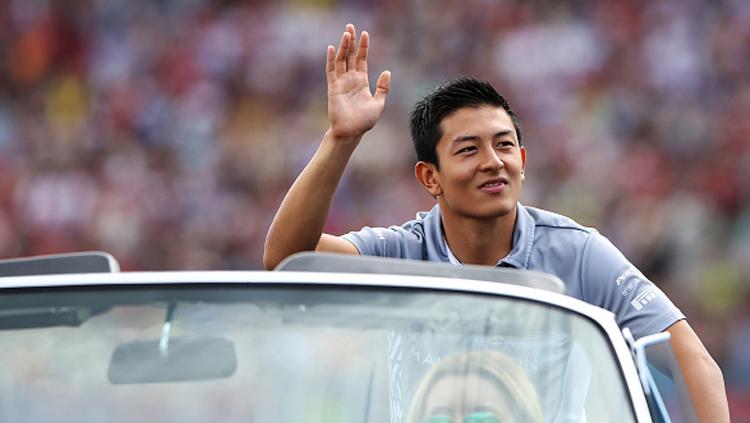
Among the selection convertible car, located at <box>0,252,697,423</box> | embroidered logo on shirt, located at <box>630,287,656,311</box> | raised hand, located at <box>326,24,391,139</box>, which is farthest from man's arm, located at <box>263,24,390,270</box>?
convertible car, located at <box>0,252,697,423</box>

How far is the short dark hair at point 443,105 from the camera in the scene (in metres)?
4.15

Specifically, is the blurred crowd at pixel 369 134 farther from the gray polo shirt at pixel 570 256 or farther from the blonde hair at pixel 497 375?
the blonde hair at pixel 497 375

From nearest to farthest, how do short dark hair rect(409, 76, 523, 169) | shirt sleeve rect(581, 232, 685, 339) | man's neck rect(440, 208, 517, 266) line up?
shirt sleeve rect(581, 232, 685, 339) < man's neck rect(440, 208, 517, 266) < short dark hair rect(409, 76, 523, 169)

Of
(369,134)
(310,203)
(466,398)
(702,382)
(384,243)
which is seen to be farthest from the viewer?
(369,134)

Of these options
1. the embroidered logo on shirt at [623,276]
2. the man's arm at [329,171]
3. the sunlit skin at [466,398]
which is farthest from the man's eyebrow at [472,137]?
the sunlit skin at [466,398]

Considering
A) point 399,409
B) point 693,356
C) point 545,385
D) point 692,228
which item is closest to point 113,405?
point 399,409

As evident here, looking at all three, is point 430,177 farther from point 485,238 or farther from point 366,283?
point 366,283

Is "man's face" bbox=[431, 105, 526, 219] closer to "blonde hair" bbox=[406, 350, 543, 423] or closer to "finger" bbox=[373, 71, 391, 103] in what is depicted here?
"finger" bbox=[373, 71, 391, 103]

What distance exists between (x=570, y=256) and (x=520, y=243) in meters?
0.18

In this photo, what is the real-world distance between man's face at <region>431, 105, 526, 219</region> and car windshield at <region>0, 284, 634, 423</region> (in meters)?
1.27

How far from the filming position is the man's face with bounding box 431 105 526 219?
398cm

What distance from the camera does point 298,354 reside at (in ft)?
8.82

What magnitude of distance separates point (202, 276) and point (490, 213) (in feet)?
4.60

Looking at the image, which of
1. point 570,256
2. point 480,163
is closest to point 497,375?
point 570,256
